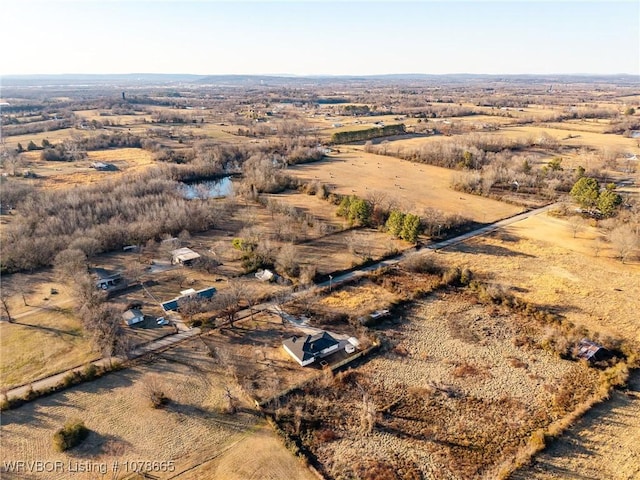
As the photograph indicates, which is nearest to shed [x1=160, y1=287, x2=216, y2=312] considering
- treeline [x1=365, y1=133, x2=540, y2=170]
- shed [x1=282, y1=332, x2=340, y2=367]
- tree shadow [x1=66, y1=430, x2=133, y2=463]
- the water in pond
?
shed [x1=282, y1=332, x2=340, y2=367]

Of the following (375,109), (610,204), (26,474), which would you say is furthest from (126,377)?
(375,109)

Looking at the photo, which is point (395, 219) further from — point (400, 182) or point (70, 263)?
point (70, 263)

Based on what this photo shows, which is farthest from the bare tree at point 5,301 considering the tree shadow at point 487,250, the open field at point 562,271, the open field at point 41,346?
the tree shadow at point 487,250

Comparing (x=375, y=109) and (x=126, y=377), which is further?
(x=375, y=109)

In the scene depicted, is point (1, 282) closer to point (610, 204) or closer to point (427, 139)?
point (610, 204)

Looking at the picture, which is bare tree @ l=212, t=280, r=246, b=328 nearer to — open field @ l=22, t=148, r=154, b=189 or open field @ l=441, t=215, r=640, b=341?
open field @ l=441, t=215, r=640, b=341

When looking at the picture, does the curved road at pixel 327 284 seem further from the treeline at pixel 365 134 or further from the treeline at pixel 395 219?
the treeline at pixel 365 134
